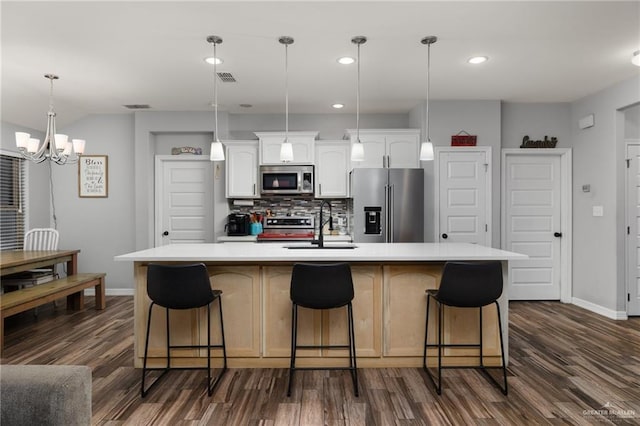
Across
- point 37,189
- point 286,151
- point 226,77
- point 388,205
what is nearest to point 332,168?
point 388,205

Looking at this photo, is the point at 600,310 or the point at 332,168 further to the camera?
the point at 332,168

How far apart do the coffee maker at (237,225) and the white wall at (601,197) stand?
14.6ft

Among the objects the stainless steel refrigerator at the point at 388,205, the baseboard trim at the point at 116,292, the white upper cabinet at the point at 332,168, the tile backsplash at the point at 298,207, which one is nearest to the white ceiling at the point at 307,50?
the white upper cabinet at the point at 332,168

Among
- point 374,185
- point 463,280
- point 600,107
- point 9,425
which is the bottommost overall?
point 9,425

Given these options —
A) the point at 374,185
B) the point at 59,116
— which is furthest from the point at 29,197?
the point at 374,185

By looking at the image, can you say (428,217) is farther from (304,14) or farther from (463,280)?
(304,14)

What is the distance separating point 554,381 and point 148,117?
5.55 metres

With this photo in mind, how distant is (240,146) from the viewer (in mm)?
5199

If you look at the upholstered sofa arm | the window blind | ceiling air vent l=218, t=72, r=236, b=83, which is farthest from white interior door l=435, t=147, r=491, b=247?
the window blind

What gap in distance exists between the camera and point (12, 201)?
502 centimetres

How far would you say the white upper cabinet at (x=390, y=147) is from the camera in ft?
16.3

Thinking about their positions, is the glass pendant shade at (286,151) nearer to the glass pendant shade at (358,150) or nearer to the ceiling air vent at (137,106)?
the glass pendant shade at (358,150)

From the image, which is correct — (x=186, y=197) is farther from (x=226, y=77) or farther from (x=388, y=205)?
(x=388, y=205)

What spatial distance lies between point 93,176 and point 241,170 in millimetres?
2275
